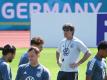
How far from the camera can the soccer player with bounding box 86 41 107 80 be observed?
864 centimetres

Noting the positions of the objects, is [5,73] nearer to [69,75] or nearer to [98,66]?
[98,66]

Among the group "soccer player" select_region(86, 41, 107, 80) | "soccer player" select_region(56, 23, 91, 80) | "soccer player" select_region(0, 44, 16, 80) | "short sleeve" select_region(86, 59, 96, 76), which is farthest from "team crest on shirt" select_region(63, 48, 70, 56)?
"soccer player" select_region(0, 44, 16, 80)

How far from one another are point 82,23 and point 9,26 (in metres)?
11.6

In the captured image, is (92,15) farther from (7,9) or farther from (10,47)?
(10,47)

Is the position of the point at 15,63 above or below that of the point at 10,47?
below

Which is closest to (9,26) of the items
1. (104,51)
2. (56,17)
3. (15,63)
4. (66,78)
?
(56,17)

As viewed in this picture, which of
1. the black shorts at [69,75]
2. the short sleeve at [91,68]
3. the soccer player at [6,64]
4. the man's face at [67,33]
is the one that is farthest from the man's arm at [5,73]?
the black shorts at [69,75]

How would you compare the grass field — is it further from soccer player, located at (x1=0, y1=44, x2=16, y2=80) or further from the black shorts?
soccer player, located at (x1=0, y1=44, x2=16, y2=80)

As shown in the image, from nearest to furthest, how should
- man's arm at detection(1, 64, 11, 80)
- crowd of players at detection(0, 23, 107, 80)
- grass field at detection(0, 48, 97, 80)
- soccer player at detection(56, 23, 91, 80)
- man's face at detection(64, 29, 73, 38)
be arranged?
1. crowd of players at detection(0, 23, 107, 80)
2. man's arm at detection(1, 64, 11, 80)
3. man's face at detection(64, 29, 73, 38)
4. soccer player at detection(56, 23, 91, 80)
5. grass field at detection(0, 48, 97, 80)

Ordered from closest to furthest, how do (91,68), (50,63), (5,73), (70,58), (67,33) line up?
(5,73) → (91,68) → (67,33) → (70,58) → (50,63)

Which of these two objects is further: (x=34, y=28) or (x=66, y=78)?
(x=34, y=28)

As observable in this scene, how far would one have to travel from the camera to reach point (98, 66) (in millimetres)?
8695

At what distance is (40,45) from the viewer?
29.5 ft

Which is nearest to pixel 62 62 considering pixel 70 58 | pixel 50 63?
pixel 70 58
